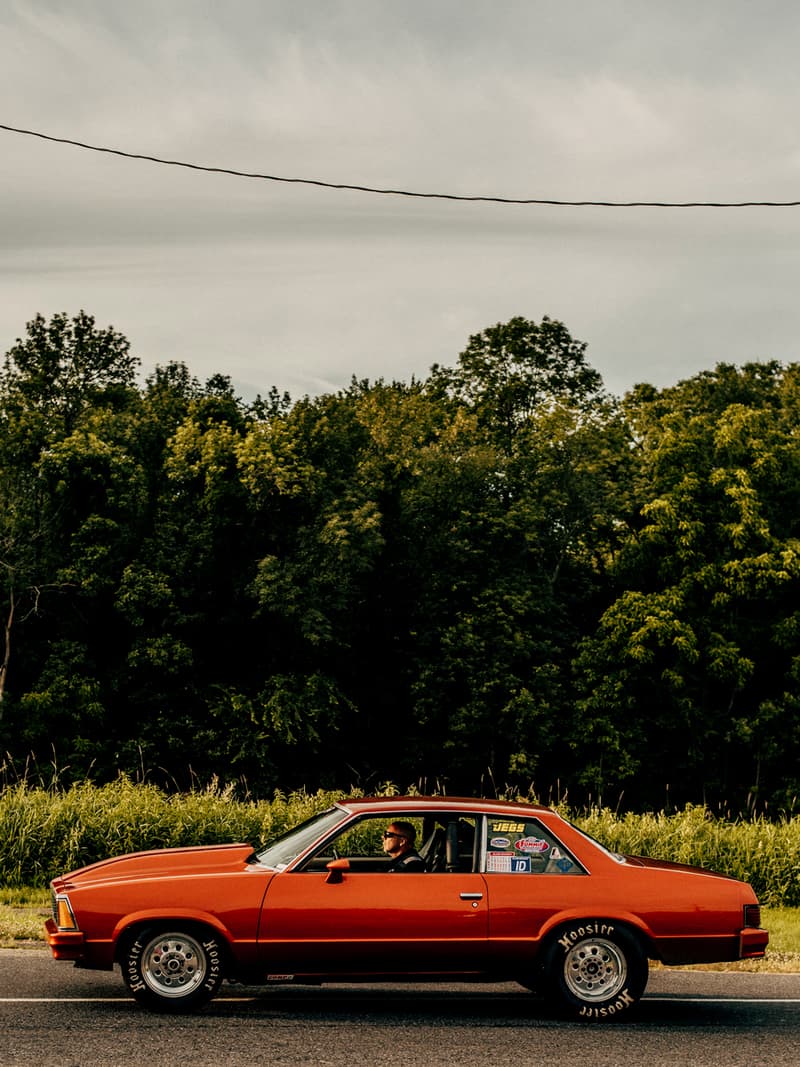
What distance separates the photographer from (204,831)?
17406mm

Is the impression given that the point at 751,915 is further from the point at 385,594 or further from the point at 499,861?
the point at 385,594

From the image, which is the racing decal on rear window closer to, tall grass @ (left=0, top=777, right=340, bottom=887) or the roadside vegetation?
the roadside vegetation

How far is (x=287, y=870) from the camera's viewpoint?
388 inches

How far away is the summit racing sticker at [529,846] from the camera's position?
33.5ft

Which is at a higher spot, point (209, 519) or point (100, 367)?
point (100, 367)

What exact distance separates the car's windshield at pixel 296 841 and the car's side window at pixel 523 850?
1.20 meters

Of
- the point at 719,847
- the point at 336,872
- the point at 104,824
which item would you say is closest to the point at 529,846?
the point at 336,872

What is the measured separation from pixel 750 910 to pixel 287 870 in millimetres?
3736

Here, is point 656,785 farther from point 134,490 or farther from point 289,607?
point 134,490

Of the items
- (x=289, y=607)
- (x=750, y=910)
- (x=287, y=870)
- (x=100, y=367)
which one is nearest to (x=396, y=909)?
(x=287, y=870)

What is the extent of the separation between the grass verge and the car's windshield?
3919 mm

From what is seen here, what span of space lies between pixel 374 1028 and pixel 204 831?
832 cm

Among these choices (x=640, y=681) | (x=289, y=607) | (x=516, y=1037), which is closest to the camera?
(x=516, y=1037)

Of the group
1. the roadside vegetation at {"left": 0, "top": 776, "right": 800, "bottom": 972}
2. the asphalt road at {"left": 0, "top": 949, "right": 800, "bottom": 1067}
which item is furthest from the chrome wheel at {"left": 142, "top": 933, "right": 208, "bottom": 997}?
the roadside vegetation at {"left": 0, "top": 776, "right": 800, "bottom": 972}
